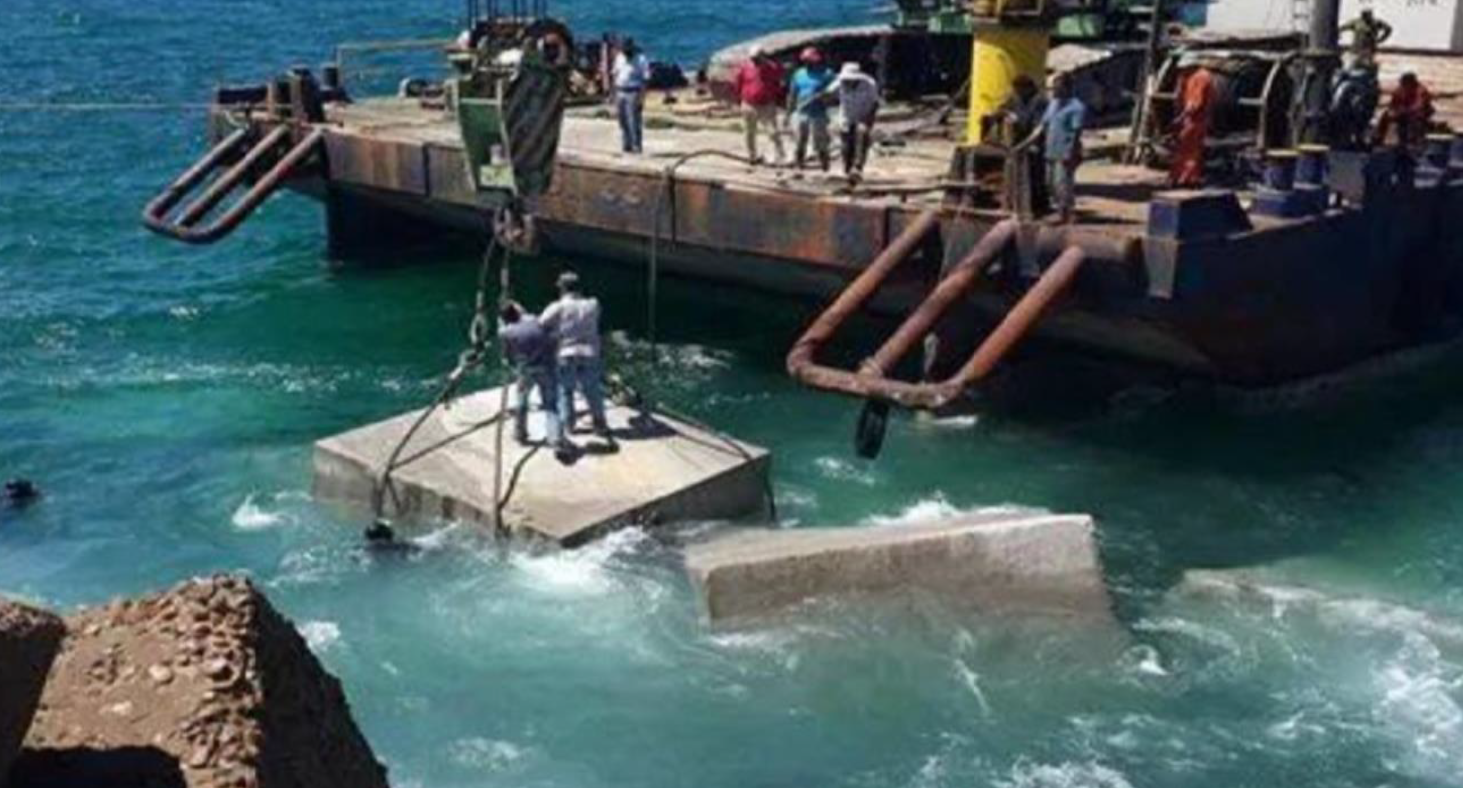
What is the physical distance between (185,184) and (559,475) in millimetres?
9090

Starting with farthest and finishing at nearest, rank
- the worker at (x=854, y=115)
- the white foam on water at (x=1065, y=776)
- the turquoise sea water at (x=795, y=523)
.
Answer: the worker at (x=854, y=115)
the turquoise sea water at (x=795, y=523)
the white foam on water at (x=1065, y=776)

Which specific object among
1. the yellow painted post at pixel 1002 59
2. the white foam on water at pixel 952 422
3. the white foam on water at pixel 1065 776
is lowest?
the white foam on water at pixel 1065 776

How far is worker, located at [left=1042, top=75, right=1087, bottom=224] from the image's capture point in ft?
47.5

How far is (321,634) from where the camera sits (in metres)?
11.9

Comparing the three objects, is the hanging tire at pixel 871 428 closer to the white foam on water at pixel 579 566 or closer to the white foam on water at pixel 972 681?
the white foam on water at pixel 579 566

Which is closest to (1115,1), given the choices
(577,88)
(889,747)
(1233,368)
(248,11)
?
(577,88)

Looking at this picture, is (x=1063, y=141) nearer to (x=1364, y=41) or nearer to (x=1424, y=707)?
(x=1424, y=707)

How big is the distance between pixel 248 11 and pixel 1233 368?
2537 inches

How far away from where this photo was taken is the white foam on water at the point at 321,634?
1174cm

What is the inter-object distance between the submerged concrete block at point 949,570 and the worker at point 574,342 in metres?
2.40

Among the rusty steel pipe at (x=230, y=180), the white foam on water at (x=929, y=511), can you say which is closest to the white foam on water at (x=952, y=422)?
the white foam on water at (x=929, y=511)

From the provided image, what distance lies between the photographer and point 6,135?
120 ft

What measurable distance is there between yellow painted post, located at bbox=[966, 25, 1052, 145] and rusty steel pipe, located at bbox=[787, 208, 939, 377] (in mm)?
1323

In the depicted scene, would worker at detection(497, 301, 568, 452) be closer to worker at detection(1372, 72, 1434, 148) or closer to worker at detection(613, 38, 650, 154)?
worker at detection(613, 38, 650, 154)
